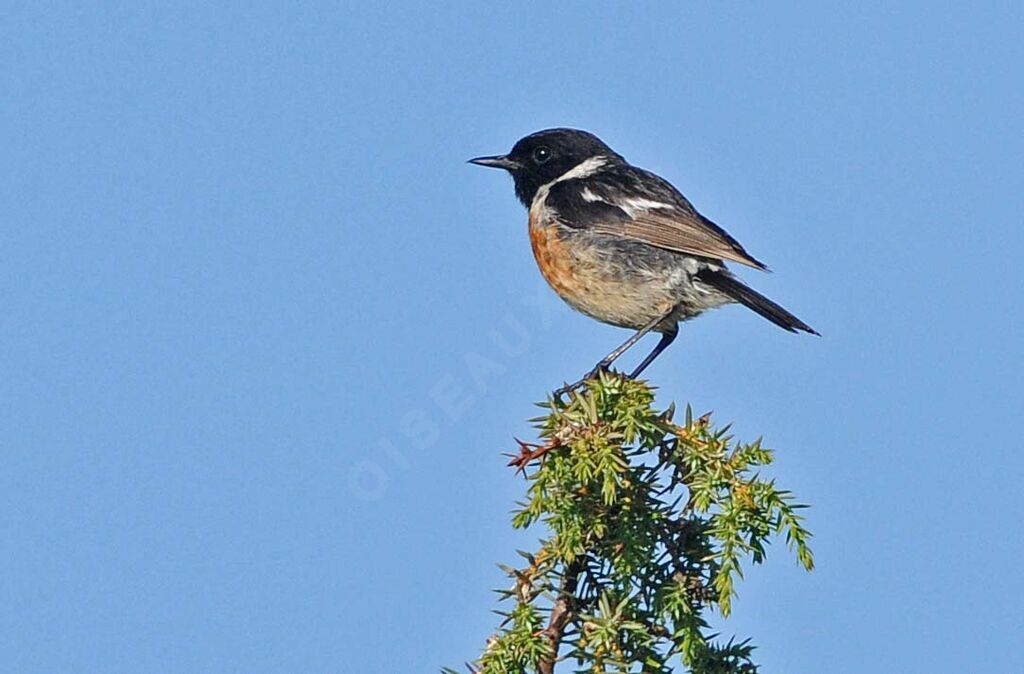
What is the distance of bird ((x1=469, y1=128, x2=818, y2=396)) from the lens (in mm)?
7055

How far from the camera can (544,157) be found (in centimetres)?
802

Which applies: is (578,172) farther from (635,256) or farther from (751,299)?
(751,299)

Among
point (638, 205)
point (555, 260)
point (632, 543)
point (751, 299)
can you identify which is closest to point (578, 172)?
point (638, 205)

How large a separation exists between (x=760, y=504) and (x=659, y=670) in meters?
0.43

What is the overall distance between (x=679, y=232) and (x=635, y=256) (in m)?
0.26

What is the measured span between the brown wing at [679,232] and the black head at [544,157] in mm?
800

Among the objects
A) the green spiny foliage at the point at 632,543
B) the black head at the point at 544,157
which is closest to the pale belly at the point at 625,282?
the black head at the point at 544,157

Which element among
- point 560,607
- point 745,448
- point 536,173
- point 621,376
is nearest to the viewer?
point 560,607

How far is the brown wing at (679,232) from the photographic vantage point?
6.96m

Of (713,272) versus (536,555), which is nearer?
(536,555)

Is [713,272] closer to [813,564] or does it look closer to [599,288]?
[599,288]

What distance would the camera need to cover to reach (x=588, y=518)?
323 centimetres

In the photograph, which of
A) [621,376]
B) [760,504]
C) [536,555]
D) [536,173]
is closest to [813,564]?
[760,504]

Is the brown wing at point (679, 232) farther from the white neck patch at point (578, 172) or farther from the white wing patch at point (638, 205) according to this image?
the white neck patch at point (578, 172)
